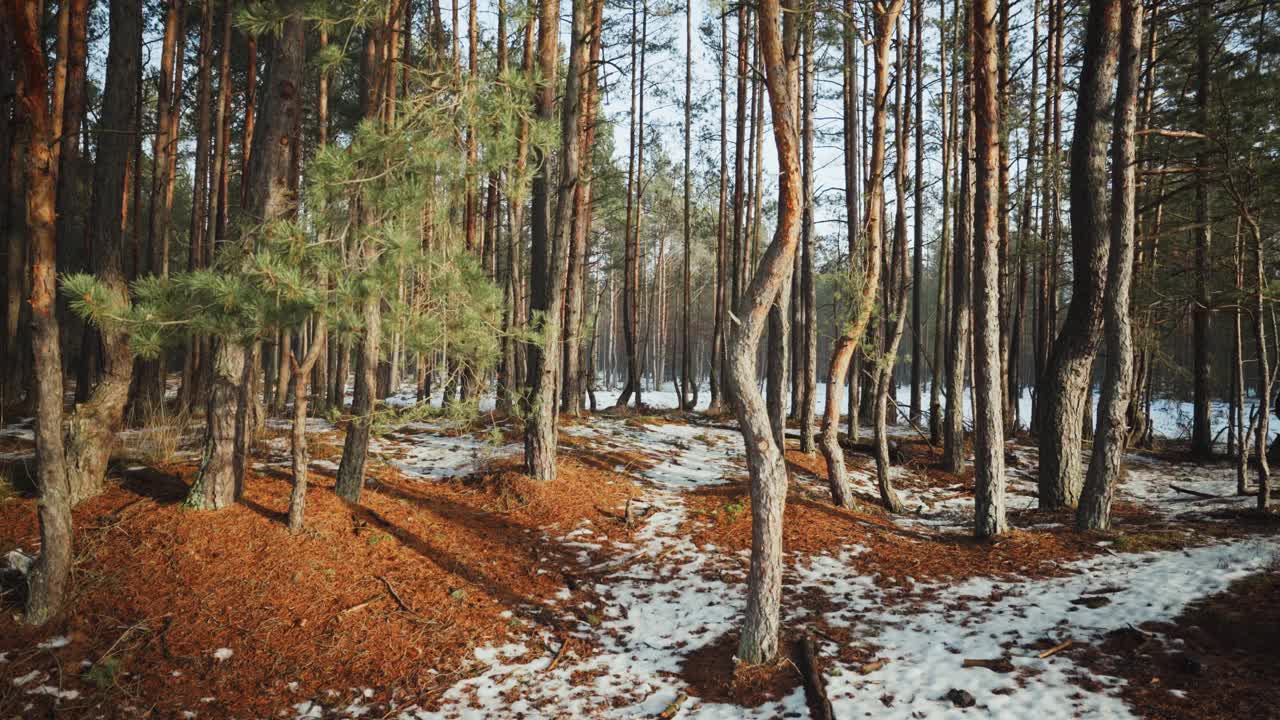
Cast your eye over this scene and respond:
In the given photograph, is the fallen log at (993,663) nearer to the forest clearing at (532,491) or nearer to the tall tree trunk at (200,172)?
the forest clearing at (532,491)

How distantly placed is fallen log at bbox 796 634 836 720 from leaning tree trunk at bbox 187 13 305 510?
5.23 metres

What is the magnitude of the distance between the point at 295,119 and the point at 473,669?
17.4 ft

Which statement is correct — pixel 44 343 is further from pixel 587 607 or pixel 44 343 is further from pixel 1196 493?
pixel 1196 493

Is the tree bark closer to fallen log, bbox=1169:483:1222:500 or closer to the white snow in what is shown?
fallen log, bbox=1169:483:1222:500

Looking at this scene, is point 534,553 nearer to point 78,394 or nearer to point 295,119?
point 295,119

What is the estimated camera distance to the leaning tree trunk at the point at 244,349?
18.5 ft

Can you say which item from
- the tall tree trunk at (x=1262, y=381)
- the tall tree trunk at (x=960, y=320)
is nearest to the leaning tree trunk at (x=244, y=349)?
the tall tree trunk at (x=960, y=320)

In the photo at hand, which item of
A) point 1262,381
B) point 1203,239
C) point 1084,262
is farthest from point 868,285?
point 1203,239

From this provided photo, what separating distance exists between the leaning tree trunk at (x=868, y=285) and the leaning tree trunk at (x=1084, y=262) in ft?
7.26

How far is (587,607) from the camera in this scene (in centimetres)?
552

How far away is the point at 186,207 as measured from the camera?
24.0 m

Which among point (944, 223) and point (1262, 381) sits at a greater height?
point (944, 223)

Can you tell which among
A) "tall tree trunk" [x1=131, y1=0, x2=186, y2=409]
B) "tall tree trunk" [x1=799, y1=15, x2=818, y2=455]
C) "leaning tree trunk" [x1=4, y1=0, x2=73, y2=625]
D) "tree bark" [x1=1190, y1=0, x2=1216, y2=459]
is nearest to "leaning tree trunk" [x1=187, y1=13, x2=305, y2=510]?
"leaning tree trunk" [x1=4, y1=0, x2=73, y2=625]

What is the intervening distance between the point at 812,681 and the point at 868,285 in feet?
16.5
